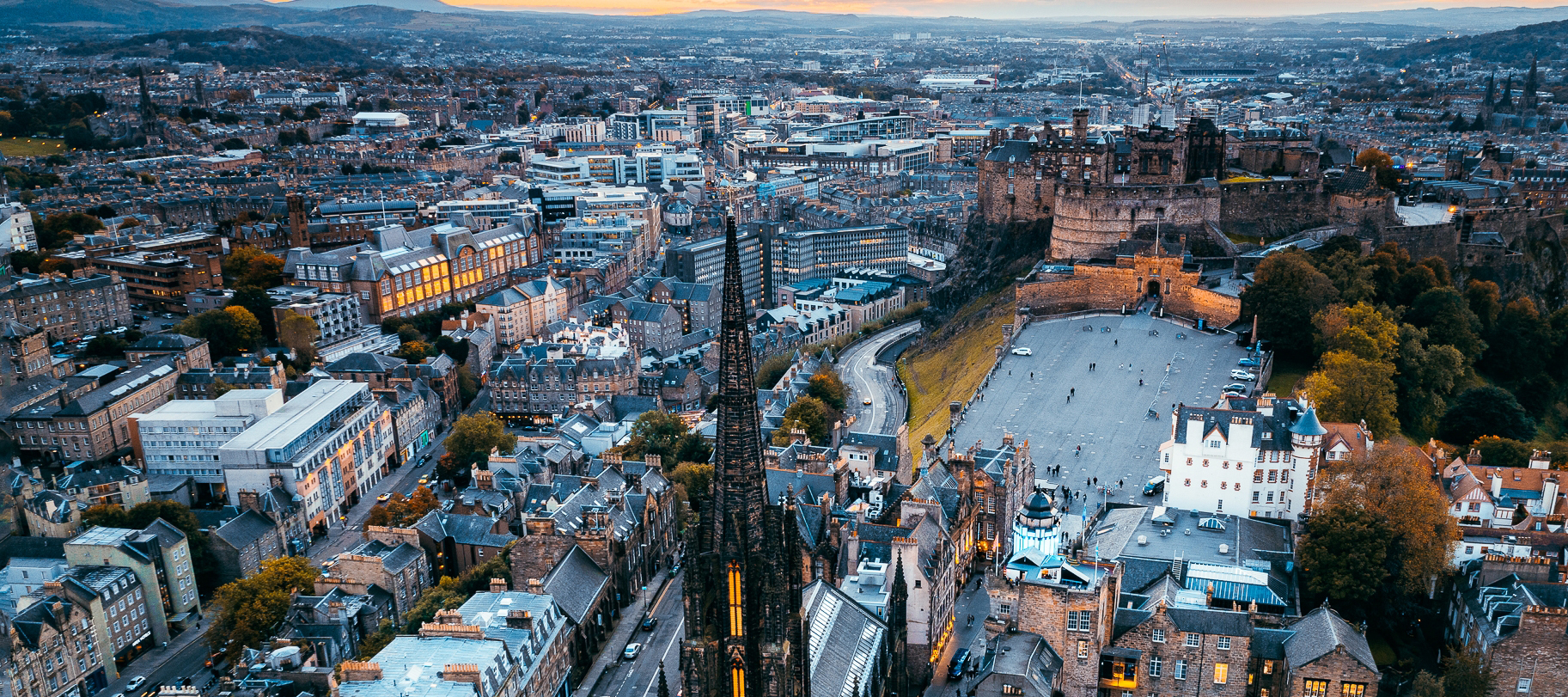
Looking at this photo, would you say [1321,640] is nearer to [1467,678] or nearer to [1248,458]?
[1467,678]

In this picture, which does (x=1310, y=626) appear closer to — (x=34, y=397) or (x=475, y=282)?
(x=34, y=397)

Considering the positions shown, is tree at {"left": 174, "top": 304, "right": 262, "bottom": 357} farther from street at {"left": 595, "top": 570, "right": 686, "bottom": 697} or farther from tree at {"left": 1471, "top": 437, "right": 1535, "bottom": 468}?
tree at {"left": 1471, "top": 437, "right": 1535, "bottom": 468}

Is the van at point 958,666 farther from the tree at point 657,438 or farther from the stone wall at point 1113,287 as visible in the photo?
the stone wall at point 1113,287

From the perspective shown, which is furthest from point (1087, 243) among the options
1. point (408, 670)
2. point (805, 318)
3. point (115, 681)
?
point (115, 681)

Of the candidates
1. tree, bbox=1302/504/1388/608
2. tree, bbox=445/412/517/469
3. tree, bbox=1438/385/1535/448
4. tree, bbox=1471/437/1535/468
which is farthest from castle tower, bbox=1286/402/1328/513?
tree, bbox=445/412/517/469

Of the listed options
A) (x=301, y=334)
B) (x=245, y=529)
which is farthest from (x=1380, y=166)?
(x=301, y=334)

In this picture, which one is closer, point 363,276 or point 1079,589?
point 1079,589
